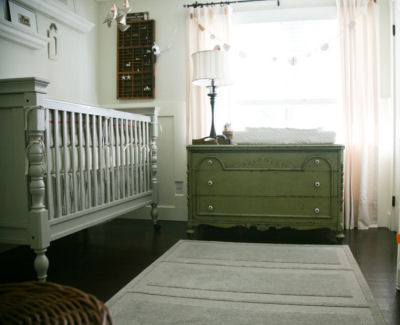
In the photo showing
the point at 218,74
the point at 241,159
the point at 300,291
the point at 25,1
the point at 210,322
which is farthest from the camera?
the point at 218,74

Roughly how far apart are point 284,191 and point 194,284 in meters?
1.07

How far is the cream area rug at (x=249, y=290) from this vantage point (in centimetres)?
140

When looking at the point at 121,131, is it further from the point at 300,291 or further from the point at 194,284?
the point at 300,291

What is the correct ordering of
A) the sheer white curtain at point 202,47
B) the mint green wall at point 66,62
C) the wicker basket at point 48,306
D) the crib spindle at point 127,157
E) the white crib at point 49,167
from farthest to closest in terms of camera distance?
1. the sheer white curtain at point 202,47
2. the crib spindle at point 127,157
3. the mint green wall at point 66,62
4. the white crib at point 49,167
5. the wicker basket at point 48,306

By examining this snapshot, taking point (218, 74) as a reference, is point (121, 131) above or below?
below

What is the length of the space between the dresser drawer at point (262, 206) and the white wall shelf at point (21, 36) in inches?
58.8

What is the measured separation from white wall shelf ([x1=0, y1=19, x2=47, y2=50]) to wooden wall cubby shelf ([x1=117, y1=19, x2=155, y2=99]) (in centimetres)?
85

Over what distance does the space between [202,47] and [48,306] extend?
2664 millimetres

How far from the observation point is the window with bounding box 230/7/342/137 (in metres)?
3.04

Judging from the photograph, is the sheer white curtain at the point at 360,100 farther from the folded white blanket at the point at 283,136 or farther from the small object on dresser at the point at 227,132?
the small object on dresser at the point at 227,132

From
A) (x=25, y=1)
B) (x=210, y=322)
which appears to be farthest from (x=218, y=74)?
(x=210, y=322)

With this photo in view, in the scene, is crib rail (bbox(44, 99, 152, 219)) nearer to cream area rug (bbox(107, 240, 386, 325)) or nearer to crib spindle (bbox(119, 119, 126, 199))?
crib spindle (bbox(119, 119, 126, 199))

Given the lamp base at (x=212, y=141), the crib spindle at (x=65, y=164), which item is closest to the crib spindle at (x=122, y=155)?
the lamp base at (x=212, y=141)

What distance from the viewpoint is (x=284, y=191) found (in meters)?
2.55
